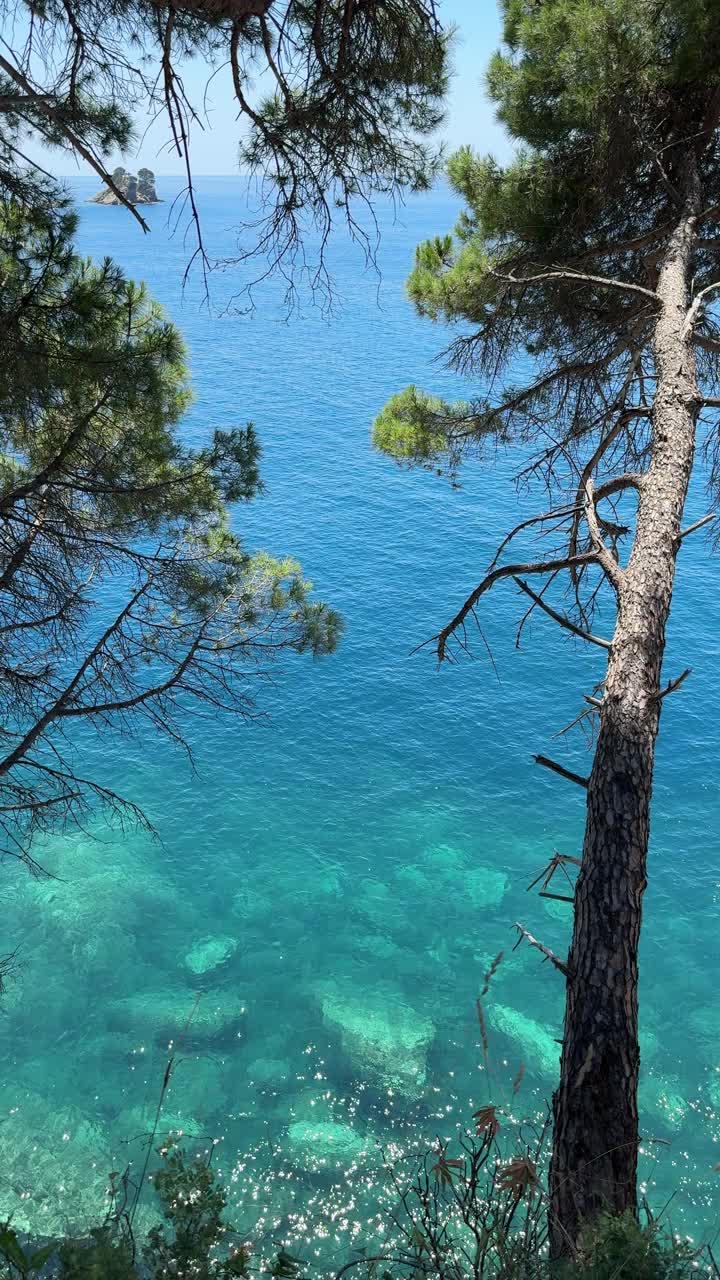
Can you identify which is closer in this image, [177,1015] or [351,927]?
[177,1015]

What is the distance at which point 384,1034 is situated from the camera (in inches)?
401

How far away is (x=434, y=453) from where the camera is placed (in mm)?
9352

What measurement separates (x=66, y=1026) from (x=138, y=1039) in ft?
2.90

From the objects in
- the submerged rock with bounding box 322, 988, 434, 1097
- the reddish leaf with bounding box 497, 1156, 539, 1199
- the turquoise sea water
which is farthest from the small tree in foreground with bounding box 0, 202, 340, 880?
the submerged rock with bounding box 322, 988, 434, 1097

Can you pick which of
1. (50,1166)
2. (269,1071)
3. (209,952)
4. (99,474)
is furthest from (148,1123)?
(99,474)

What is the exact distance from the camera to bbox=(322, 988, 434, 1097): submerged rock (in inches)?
380

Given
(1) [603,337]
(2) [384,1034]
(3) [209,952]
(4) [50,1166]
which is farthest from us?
(3) [209,952]

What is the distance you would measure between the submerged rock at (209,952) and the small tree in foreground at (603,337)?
22.4 feet

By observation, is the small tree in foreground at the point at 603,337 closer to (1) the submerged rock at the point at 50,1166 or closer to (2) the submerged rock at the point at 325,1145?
(2) the submerged rock at the point at 325,1145

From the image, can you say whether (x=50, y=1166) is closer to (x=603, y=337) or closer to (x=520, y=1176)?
(x=520, y=1176)

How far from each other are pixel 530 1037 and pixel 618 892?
7.62 metres

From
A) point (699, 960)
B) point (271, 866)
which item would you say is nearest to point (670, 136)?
point (699, 960)

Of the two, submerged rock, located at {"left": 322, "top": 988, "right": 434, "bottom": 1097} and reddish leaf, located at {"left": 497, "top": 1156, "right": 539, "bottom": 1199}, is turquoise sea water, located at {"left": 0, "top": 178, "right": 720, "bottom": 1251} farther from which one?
reddish leaf, located at {"left": 497, "top": 1156, "right": 539, "bottom": 1199}

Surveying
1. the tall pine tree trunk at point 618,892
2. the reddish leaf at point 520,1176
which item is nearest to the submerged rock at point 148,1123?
the tall pine tree trunk at point 618,892
